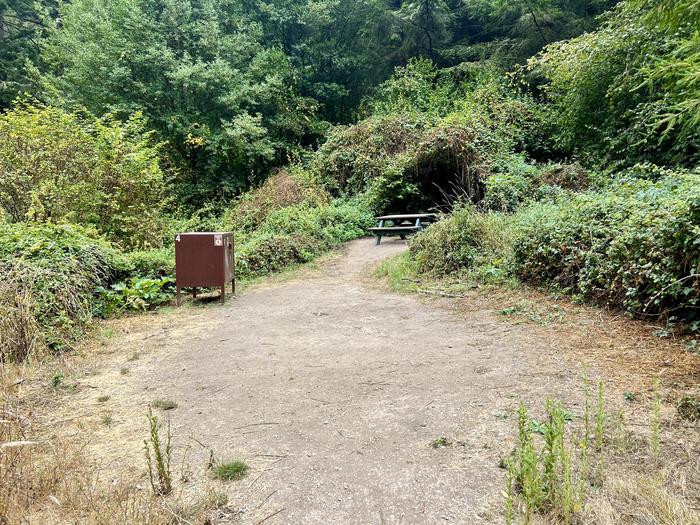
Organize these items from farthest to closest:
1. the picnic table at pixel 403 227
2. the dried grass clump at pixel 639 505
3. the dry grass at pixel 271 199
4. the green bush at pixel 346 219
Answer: the dry grass at pixel 271 199, the green bush at pixel 346 219, the picnic table at pixel 403 227, the dried grass clump at pixel 639 505

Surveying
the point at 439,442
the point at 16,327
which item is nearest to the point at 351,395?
the point at 439,442

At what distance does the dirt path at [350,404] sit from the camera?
214 centimetres

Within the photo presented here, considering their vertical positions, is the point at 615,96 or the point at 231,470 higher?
the point at 615,96

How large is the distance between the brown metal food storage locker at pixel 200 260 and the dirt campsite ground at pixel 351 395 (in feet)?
2.75

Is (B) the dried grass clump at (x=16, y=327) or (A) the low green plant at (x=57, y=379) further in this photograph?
(B) the dried grass clump at (x=16, y=327)

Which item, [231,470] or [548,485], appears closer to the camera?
[548,485]

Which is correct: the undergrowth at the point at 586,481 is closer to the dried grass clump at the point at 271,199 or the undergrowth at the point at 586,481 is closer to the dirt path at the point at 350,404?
the dirt path at the point at 350,404

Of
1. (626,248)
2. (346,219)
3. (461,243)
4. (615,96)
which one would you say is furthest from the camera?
(346,219)

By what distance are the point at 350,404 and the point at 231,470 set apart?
103 centimetres

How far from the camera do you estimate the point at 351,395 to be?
334 cm

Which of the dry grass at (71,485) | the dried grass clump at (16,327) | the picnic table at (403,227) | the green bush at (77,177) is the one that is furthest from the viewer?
the picnic table at (403,227)

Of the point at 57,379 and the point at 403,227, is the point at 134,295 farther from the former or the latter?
the point at 403,227

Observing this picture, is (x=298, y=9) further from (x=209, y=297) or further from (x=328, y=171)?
(x=209, y=297)

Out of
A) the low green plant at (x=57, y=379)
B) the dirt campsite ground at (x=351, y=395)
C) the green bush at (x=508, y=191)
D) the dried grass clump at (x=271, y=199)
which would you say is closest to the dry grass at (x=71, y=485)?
the dirt campsite ground at (x=351, y=395)
